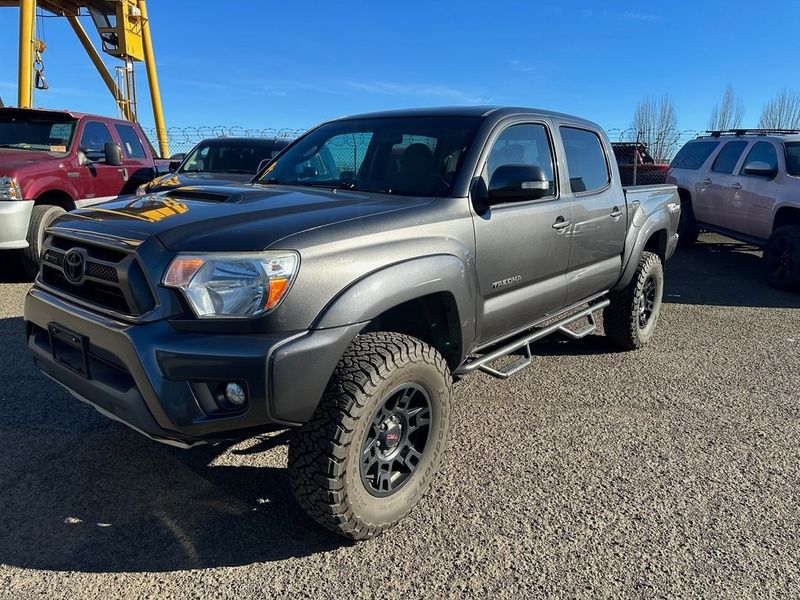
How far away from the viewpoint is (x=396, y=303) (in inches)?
97.9

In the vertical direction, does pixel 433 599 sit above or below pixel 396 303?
below

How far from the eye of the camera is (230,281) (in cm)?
218

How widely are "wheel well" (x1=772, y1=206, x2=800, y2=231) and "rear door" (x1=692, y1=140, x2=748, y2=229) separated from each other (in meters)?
0.73

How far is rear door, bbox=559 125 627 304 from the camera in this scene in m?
3.89

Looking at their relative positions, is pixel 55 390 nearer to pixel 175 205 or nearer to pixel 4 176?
pixel 175 205

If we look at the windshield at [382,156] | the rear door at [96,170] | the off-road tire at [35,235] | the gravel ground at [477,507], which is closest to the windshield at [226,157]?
the rear door at [96,170]

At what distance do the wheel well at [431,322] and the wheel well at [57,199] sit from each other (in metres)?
5.66

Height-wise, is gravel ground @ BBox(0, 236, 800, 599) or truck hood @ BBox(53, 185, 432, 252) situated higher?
truck hood @ BBox(53, 185, 432, 252)

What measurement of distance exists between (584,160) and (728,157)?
21.0 ft

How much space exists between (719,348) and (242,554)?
4.60 metres

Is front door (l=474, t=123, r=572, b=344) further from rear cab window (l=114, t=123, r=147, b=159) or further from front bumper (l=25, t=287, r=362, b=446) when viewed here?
rear cab window (l=114, t=123, r=147, b=159)

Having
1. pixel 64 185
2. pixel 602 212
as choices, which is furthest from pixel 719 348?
pixel 64 185

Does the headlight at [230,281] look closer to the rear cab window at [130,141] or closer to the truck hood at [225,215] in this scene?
the truck hood at [225,215]

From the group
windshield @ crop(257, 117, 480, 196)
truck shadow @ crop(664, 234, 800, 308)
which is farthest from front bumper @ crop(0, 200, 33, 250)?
truck shadow @ crop(664, 234, 800, 308)
